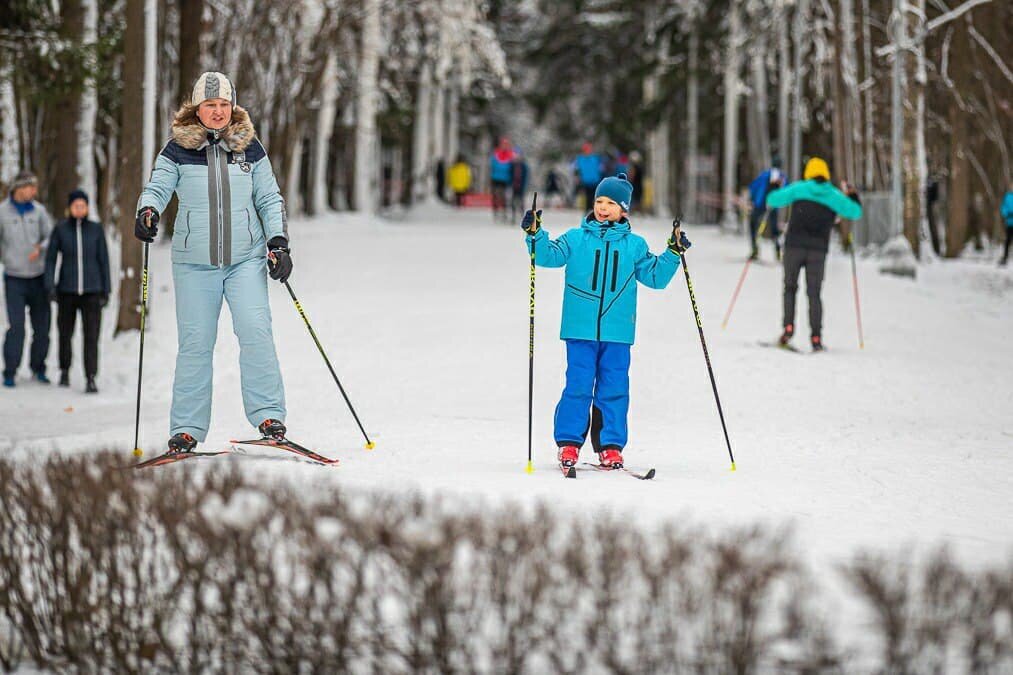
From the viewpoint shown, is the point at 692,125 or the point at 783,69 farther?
the point at 692,125

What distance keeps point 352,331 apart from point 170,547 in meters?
11.8

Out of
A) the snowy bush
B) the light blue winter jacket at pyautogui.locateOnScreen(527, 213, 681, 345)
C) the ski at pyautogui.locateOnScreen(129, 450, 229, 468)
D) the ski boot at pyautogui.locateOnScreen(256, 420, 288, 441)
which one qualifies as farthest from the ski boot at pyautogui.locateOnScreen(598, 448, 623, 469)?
the snowy bush

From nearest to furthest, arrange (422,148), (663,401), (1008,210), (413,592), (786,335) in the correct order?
1. (413,592)
2. (663,401)
3. (786,335)
4. (1008,210)
5. (422,148)

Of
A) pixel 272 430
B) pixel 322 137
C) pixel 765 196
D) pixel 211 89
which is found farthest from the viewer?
pixel 322 137

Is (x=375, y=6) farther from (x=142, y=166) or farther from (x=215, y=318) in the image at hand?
(x=215, y=318)

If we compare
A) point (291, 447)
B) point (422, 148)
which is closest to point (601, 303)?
point (291, 447)

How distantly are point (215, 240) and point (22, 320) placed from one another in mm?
6306

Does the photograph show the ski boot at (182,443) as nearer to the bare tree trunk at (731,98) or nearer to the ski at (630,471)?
the ski at (630,471)

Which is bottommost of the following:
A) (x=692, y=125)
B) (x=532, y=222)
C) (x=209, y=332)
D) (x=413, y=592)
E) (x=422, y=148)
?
(x=413, y=592)

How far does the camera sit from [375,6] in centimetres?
3016

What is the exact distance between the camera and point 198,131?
294 inches

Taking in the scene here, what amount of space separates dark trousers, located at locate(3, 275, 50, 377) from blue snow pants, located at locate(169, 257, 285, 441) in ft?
19.4

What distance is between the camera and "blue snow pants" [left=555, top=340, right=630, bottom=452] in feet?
24.7

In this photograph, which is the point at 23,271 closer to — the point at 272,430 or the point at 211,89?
the point at 272,430
